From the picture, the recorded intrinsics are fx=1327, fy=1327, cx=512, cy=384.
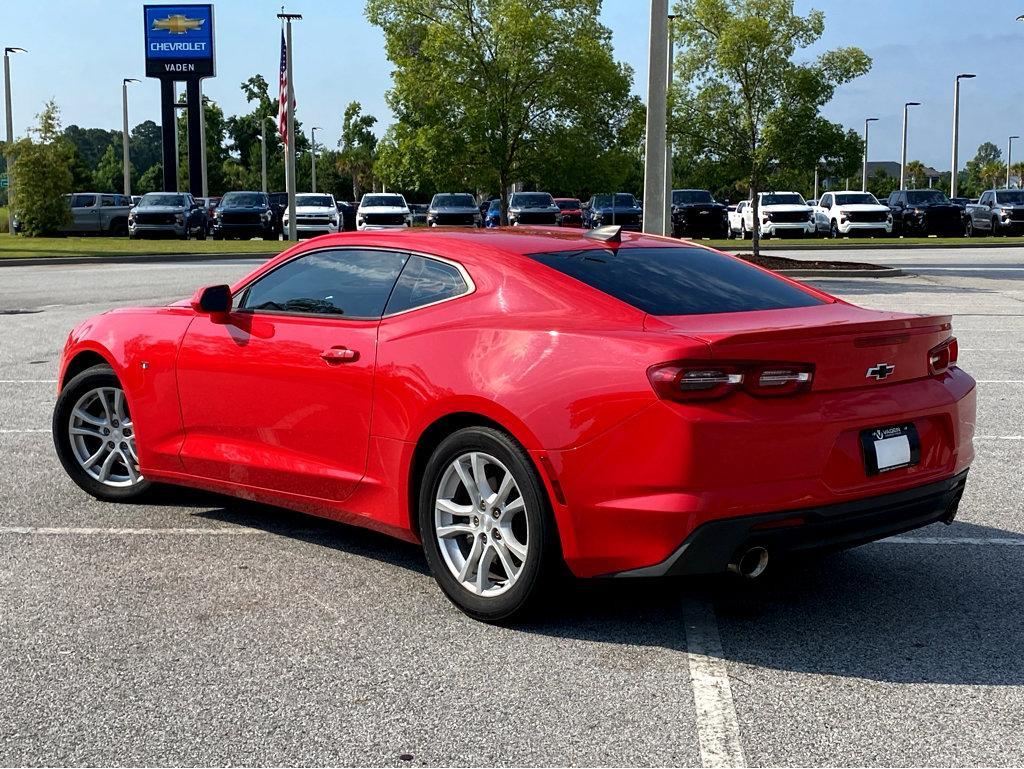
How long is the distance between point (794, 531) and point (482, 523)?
115cm

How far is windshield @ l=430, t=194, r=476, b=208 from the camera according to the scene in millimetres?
40625

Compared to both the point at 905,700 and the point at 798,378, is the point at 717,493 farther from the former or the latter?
the point at 905,700

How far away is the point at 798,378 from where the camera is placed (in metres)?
4.55

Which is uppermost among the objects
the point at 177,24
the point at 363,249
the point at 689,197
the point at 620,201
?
the point at 177,24

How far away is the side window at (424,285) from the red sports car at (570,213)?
4144cm

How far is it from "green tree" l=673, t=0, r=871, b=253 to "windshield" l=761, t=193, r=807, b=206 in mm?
14559

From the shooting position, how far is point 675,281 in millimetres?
5355

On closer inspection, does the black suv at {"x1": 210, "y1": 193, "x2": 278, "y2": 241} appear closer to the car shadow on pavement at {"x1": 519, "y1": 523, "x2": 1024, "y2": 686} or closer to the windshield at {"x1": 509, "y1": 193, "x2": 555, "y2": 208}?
the windshield at {"x1": 509, "y1": 193, "x2": 555, "y2": 208}

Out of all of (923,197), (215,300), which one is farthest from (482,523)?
(923,197)

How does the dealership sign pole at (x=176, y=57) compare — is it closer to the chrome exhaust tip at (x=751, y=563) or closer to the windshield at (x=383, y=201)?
the windshield at (x=383, y=201)

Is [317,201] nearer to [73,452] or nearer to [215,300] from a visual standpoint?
[73,452]

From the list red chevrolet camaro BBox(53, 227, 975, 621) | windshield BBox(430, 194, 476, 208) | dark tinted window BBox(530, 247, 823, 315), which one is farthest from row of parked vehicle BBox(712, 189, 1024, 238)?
red chevrolet camaro BBox(53, 227, 975, 621)

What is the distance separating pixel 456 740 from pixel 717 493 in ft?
3.99

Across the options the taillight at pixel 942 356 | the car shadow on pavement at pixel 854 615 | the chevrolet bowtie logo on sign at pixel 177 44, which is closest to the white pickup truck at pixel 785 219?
the chevrolet bowtie logo on sign at pixel 177 44
